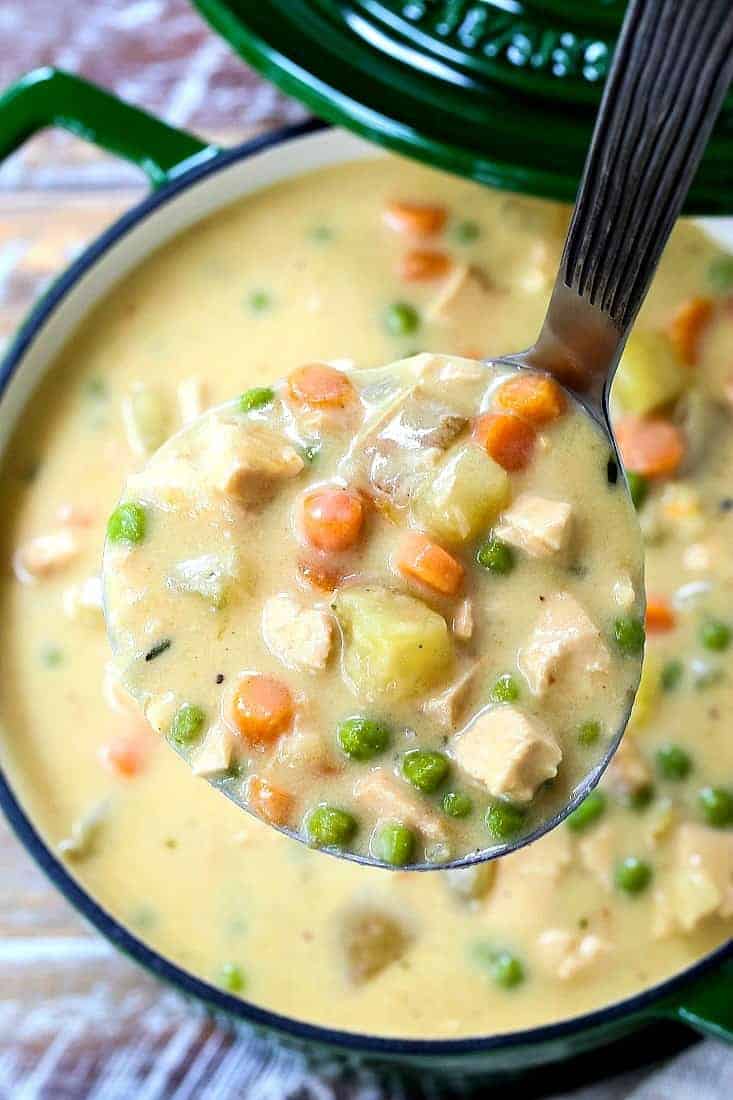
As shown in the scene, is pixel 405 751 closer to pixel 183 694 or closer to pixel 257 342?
pixel 183 694

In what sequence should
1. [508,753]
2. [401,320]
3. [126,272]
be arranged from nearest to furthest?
1. [508,753]
2. [401,320]
3. [126,272]

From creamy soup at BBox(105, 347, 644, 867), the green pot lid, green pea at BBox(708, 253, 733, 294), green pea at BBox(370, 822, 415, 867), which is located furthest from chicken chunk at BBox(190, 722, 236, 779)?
green pea at BBox(708, 253, 733, 294)

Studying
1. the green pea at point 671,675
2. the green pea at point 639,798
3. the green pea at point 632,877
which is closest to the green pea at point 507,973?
the green pea at point 632,877

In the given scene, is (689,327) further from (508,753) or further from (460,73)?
(508,753)

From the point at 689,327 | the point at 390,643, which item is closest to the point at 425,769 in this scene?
the point at 390,643

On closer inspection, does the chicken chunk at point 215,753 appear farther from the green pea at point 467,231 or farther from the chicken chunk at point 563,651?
the green pea at point 467,231

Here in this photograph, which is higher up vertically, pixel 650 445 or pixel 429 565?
pixel 429 565

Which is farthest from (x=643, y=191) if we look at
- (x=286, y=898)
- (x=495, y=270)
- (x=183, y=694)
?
(x=286, y=898)
